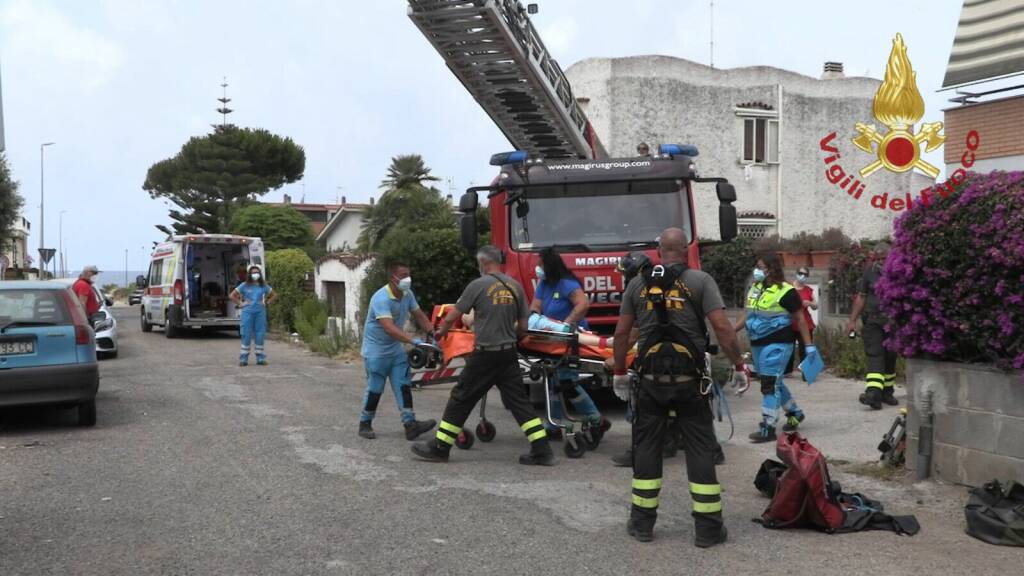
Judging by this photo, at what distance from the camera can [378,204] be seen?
3484 cm

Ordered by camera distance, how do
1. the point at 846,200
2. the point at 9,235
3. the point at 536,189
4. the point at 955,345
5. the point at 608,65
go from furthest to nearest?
the point at 9,235 → the point at 846,200 → the point at 608,65 → the point at 536,189 → the point at 955,345

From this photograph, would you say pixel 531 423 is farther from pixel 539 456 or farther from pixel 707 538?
pixel 707 538

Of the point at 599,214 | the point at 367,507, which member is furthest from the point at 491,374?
the point at 599,214

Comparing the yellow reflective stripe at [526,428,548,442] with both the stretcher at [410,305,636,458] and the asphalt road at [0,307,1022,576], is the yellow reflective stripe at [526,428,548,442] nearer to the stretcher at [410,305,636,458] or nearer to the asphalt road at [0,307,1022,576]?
the asphalt road at [0,307,1022,576]

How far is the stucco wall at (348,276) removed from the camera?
22.3 meters

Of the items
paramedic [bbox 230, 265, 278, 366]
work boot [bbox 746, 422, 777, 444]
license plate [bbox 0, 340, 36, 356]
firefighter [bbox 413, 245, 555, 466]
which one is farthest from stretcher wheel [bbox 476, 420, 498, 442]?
paramedic [bbox 230, 265, 278, 366]

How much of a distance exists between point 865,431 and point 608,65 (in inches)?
532

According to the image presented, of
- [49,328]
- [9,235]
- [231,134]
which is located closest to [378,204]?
[9,235]

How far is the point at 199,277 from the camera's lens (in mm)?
23406

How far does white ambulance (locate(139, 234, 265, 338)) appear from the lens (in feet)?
73.0

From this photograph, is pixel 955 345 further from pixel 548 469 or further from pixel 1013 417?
pixel 548 469

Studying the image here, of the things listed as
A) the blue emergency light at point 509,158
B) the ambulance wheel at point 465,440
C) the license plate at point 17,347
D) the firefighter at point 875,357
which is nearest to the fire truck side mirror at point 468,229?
the blue emergency light at point 509,158

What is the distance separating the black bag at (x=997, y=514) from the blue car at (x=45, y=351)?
763 cm

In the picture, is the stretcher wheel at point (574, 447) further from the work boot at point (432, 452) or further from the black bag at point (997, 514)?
the black bag at point (997, 514)
